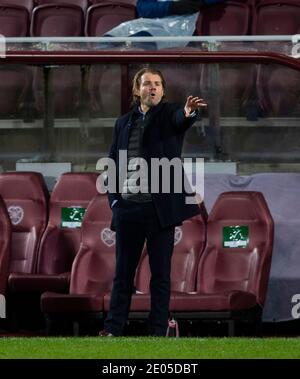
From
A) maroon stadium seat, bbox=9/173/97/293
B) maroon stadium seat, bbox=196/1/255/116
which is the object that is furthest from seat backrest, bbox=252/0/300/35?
maroon stadium seat, bbox=9/173/97/293

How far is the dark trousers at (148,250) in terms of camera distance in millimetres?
7445

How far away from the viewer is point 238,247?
8.83 meters

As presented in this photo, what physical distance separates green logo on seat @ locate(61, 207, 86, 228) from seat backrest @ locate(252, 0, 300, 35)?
282cm

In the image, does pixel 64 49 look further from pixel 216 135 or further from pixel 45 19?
pixel 45 19

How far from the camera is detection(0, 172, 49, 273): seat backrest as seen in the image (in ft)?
30.1

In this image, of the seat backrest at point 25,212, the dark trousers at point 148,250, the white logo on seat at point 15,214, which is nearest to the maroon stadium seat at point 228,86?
the seat backrest at point 25,212

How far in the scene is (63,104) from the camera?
370 inches

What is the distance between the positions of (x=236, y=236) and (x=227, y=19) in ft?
9.93

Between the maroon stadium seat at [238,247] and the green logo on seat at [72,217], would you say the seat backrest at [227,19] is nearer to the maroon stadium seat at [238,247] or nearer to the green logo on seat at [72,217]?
the green logo on seat at [72,217]

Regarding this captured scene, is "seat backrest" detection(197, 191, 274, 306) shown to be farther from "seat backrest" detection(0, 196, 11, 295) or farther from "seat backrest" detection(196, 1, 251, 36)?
"seat backrest" detection(196, 1, 251, 36)

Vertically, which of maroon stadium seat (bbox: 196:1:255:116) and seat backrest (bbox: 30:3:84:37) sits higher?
seat backrest (bbox: 30:3:84:37)

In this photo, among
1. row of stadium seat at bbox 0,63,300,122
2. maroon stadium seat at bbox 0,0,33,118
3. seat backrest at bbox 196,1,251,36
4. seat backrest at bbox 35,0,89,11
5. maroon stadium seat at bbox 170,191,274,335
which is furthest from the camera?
seat backrest at bbox 35,0,89,11
